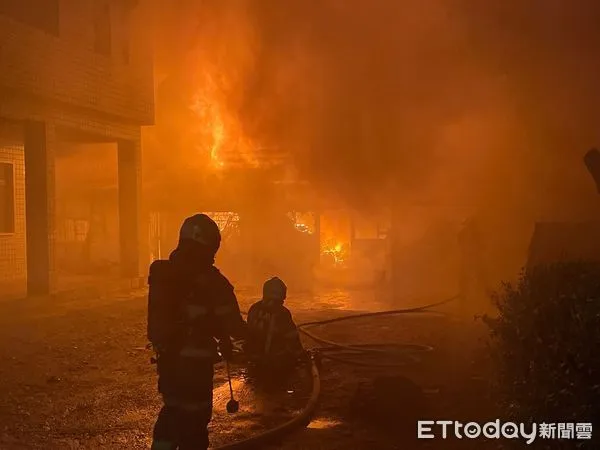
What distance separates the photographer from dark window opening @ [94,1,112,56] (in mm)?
14022

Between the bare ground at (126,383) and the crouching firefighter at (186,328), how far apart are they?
129cm

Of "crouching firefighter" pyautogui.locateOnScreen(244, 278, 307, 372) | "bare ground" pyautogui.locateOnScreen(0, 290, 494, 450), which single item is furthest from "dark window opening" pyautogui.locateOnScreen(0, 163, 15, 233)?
"crouching firefighter" pyautogui.locateOnScreen(244, 278, 307, 372)

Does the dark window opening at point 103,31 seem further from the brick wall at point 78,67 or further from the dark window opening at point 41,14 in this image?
the dark window opening at point 41,14

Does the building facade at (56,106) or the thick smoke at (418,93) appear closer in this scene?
the building facade at (56,106)

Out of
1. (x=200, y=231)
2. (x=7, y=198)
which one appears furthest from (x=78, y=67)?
(x=200, y=231)

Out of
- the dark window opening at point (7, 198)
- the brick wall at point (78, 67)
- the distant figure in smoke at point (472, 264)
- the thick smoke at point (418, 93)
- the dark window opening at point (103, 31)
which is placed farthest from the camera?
the dark window opening at point (7, 198)

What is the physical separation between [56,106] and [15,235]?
15.4ft

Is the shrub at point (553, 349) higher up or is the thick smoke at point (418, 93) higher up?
the thick smoke at point (418, 93)

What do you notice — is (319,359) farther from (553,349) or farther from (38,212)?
(38,212)

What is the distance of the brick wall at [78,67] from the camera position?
11664 millimetres

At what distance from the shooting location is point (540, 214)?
45.0 feet

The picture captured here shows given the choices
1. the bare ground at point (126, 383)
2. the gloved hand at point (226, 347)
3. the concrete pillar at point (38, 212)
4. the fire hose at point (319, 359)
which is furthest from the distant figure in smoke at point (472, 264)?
the gloved hand at point (226, 347)

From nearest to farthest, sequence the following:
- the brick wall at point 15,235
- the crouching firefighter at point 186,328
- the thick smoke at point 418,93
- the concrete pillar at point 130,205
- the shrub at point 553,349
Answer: the shrub at point 553,349 < the crouching firefighter at point 186,328 < the thick smoke at point 418,93 < the concrete pillar at point 130,205 < the brick wall at point 15,235

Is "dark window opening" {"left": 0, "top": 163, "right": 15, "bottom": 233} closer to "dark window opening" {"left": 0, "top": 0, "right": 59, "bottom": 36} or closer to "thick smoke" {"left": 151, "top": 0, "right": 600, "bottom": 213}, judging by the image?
"dark window opening" {"left": 0, "top": 0, "right": 59, "bottom": 36}
